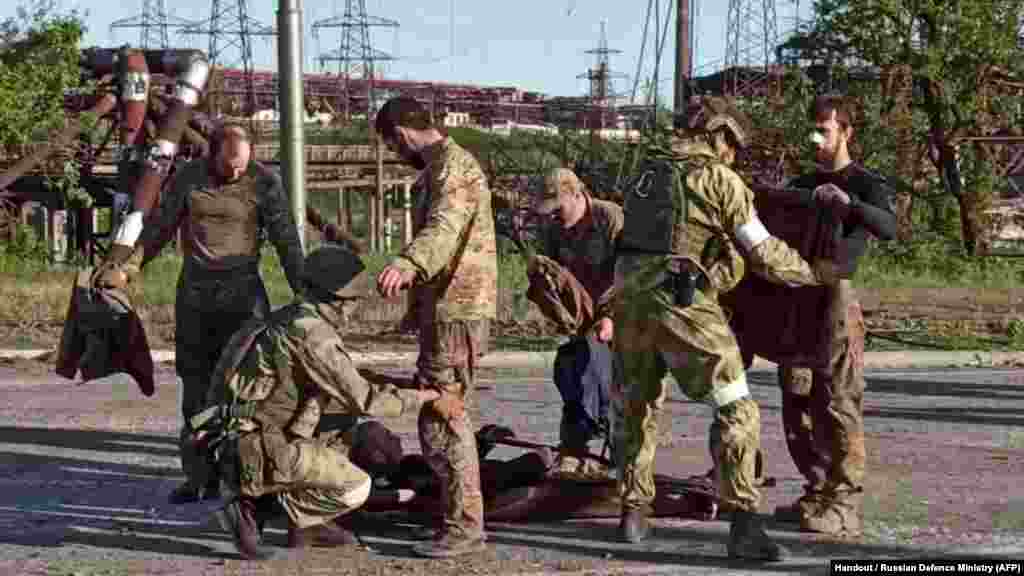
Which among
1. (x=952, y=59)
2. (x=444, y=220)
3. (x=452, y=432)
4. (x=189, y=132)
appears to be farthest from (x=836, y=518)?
(x=952, y=59)

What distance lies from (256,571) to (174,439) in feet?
11.2

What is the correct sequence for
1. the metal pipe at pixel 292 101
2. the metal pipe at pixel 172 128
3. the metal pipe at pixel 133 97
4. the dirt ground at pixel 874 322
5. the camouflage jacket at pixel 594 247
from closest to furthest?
the camouflage jacket at pixel 594 247 < the metal pipe at pixel 172 128 < the metal pipe at pixel 133 97 < the metal pipe at pixel 292 101 < the dirt ground at pixel 874 322

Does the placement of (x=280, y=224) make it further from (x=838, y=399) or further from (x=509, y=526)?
(x=838, y=399)

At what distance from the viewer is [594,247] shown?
8.02 meters

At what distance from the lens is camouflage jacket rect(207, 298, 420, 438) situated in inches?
257

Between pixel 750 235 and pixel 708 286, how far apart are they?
0.87 ft

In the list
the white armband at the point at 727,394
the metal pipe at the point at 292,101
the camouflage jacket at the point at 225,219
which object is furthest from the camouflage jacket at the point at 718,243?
the metal pipe at the point at 292,101

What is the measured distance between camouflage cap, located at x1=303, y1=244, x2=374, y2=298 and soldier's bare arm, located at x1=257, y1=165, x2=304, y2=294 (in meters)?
1.32

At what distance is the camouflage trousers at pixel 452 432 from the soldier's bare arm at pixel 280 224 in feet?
4.66

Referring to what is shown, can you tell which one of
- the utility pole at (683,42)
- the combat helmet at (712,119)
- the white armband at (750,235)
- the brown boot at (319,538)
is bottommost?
the brown boot at (319,538)

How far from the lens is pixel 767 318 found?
7375mm

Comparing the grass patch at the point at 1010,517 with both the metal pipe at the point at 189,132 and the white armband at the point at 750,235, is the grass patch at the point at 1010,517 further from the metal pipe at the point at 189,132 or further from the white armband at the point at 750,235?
the metal pipe at the point at 189,132

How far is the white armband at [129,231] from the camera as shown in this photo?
819 centimetres

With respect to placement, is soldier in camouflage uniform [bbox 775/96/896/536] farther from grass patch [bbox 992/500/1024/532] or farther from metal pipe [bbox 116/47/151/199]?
metal pipe [bbox 116/47/151/199]
